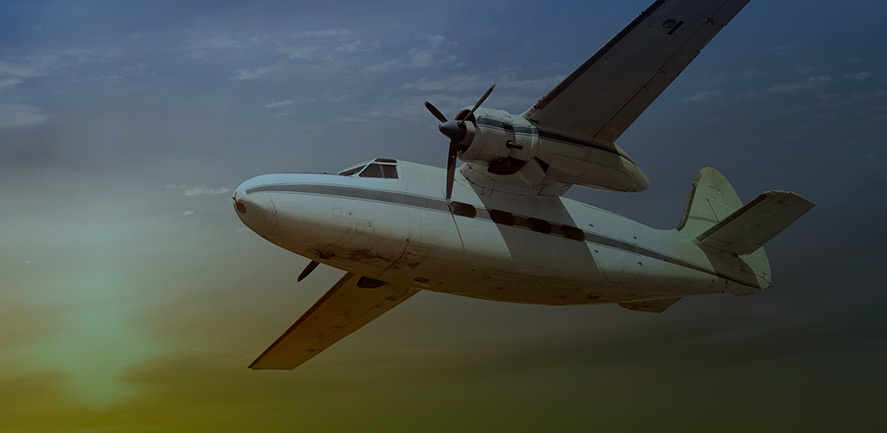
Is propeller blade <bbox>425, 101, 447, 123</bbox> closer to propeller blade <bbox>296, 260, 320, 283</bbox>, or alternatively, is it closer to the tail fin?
propeller blade <bbox>296, 260, 320, 283</bbox>

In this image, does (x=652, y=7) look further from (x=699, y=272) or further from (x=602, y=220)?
(x=699, y=272)

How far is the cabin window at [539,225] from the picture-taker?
16109mm

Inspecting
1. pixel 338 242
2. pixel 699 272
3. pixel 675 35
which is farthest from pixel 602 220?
pixel 338 242

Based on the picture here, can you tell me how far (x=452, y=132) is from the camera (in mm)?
14602

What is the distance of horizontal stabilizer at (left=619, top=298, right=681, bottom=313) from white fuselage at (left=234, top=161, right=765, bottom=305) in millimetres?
920

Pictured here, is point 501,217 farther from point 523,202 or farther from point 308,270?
point 308,270

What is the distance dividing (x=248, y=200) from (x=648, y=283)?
9261 mm

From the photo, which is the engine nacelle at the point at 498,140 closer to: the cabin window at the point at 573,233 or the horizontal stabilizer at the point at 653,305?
the cabin window at the point at 573,233

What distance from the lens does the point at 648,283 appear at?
57.9 ft

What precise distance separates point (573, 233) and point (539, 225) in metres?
0.89

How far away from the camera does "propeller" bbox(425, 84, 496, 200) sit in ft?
48.0

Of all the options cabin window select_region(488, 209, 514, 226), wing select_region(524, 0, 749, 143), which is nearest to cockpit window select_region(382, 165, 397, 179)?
cabin window select_region(488, 209, 514, 226)

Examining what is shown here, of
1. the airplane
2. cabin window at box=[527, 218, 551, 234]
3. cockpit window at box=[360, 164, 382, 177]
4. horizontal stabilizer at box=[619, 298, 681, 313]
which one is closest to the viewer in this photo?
A: the airplane

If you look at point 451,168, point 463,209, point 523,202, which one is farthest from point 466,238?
point 523,202
